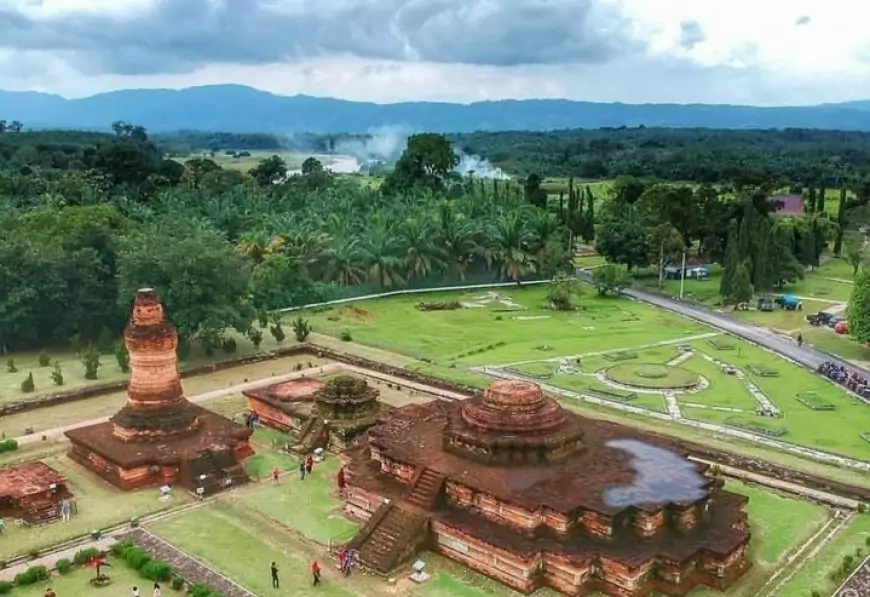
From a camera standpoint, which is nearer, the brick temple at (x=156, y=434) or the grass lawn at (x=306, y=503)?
the grass lawn at (x=306, y=503)

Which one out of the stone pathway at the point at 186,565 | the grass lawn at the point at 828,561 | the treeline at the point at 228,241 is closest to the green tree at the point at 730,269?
the treeline at the point at 228,241

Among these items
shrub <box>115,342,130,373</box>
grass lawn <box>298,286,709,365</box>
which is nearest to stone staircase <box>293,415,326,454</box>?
grass lawn <box>298,286,709,365</box>

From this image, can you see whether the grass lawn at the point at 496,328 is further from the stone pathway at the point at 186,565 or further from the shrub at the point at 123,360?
the stone pathway at the point at 186,565

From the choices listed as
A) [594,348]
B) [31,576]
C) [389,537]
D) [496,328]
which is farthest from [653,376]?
[31,576]

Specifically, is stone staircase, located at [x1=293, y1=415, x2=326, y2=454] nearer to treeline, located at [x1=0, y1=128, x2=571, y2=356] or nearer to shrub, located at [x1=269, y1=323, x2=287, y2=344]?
treeline, located at [x1=0, y1=128, x2=571, y2=356]

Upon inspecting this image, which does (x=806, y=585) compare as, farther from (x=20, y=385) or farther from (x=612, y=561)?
(x=20, y=385)

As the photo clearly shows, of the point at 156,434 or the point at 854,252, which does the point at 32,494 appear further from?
the point at 854,252

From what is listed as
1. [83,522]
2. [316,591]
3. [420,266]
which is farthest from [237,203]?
[316,591]
